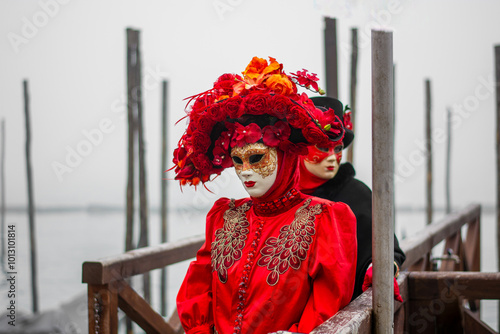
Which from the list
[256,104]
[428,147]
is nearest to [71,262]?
[428,147]

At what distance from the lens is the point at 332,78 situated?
6445 mm

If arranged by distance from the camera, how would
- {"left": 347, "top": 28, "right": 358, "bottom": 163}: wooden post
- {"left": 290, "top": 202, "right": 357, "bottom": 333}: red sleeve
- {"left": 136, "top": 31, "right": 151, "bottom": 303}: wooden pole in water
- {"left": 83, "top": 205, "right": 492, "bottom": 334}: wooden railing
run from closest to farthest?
{"left": 290, "top": 202, "right": 357, "bottom": 333}: red sleeve, {"left": 83, "top": 205, "right": 492, "bottom": 334}: wooden railing, {"left": 136, "top": 31, "right": 151, "bottom": 303}: wooden pole in water, {"left": 347, "top": 28, "right": 358, "bottom": 163}: wooden post

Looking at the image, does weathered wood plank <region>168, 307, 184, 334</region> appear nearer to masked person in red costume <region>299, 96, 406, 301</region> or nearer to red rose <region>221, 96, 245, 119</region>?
masked person in red costume <region>299, 96, 406, 301</region>

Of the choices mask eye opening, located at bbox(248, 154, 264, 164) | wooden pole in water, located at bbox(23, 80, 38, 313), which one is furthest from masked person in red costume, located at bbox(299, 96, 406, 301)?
wooden pole in water, located at bbox(23, 80, 38, 313)

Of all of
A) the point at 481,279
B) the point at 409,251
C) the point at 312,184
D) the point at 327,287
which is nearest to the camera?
the point at 327,287

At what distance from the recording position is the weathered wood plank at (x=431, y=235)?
3309mm

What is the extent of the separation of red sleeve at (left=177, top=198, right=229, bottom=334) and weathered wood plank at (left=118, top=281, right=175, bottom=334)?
2.22 feet

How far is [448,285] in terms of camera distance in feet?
8.79

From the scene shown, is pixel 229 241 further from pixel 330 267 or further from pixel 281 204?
pixel 330 267

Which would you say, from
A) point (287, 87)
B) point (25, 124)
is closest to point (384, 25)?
point (287, 87)

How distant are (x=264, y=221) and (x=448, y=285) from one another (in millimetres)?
1105

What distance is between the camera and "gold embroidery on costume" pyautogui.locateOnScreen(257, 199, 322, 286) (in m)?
1.95

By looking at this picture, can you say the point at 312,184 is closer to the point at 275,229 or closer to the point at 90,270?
the point at 275,229

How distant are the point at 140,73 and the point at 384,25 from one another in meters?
6.40
